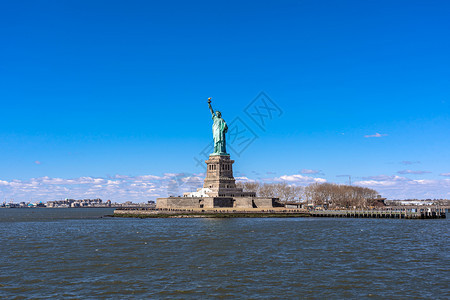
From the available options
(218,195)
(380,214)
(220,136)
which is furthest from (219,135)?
(380,214)

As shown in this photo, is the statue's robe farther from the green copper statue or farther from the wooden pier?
the wooden pier

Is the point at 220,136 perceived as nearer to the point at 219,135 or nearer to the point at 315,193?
the point at 219,135

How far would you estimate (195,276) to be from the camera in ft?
91.6

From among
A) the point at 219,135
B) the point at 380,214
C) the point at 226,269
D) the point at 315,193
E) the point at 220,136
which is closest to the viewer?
the point at 226,269

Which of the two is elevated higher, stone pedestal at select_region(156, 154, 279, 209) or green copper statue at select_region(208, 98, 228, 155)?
green copper statue at select_region(208, 98, 228, 155)

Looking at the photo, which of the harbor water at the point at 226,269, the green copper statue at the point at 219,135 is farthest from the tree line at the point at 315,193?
the harbor water at the point at 226,269

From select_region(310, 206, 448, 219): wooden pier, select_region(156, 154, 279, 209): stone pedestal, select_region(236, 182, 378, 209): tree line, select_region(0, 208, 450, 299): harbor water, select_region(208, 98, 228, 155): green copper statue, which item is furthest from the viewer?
select_region(236, 182, 378, 209): tree line

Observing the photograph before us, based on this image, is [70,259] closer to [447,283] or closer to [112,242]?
[112,242]

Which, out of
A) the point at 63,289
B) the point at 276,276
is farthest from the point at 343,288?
the point at 63,289

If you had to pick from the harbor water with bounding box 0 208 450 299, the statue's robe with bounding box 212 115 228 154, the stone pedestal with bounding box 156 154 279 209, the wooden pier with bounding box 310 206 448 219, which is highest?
the statue's robe with bounding box 212 115 228 154

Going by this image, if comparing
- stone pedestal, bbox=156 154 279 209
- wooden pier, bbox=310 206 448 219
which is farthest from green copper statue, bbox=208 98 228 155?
wooden pier, bbox=310 206 448 219

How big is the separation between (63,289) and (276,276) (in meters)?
12.3

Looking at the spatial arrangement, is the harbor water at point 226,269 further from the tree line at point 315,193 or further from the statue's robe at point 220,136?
the tree line at point 315,193

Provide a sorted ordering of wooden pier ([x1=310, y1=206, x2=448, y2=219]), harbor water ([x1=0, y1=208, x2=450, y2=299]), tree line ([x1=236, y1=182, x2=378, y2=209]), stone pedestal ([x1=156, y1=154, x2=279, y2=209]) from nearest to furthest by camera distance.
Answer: harbor water ([x1=0, y1=208, x2=450, y2=299]) < wooden pier ([x1=310, y1=206, x2=448, y2=219]) < stone pedestal ([x1=156, y1=154, x2=279, y2=209]) < tree line ([x1=236, y1=182, x2=378, y2=209])
